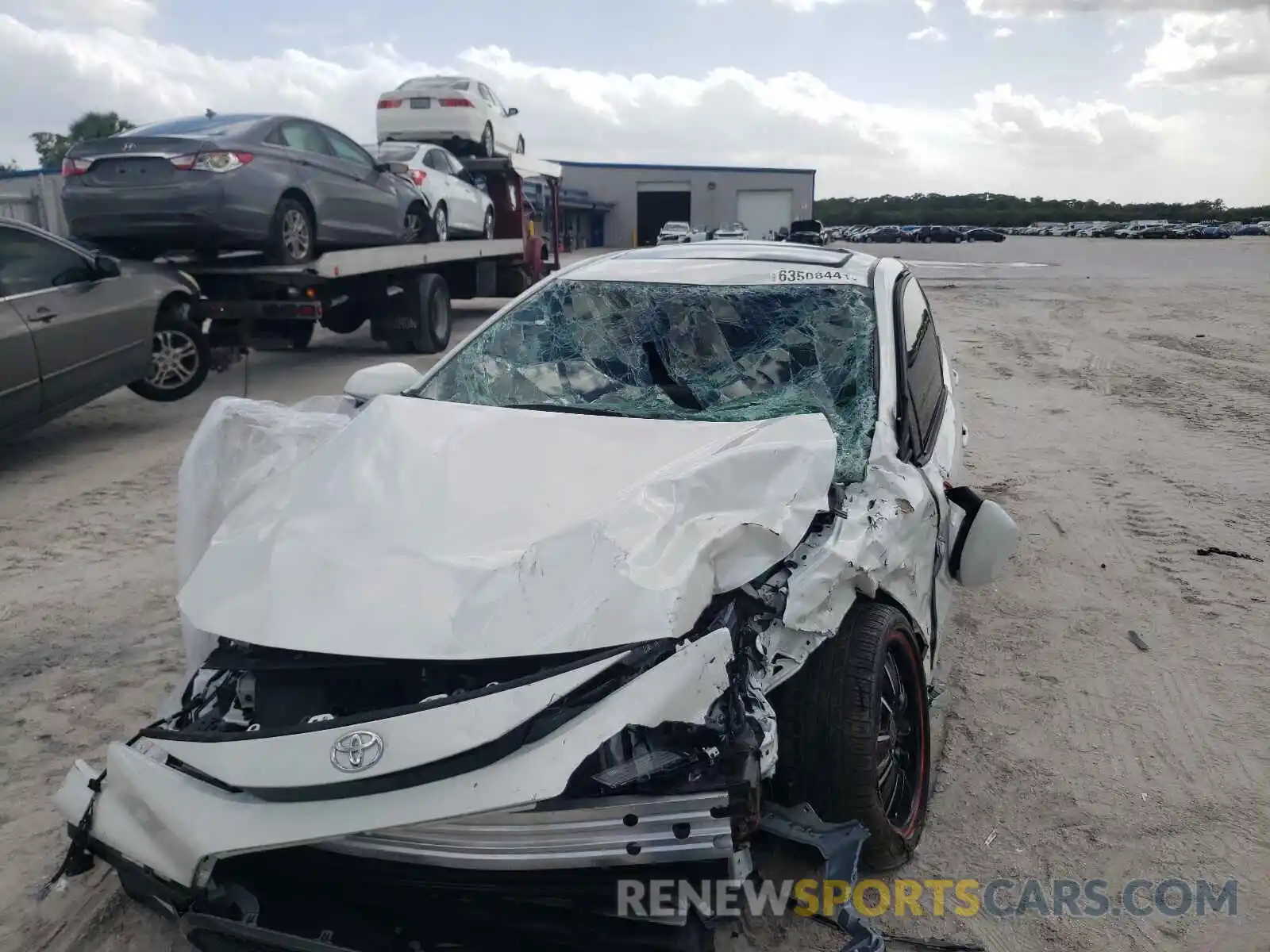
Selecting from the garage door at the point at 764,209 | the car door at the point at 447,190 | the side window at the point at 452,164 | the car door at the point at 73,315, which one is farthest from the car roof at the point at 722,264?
the garage door at the point at 764,209

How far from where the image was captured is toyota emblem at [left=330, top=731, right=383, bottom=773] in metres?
1.94

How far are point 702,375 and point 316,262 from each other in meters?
6.15

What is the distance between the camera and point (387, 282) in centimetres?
1108

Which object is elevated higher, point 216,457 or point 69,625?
point 216,457

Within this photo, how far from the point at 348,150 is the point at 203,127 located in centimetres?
166

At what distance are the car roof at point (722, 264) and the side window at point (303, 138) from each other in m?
5.63

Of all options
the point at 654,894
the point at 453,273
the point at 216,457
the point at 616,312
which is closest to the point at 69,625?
the point at 216,457

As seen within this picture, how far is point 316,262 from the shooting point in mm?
8758

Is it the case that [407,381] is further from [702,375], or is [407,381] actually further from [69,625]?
[69,625]

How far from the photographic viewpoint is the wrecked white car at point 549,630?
1.95 m

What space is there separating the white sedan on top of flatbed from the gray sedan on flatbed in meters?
6.37

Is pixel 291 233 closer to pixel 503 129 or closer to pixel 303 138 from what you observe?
pixel 303 138

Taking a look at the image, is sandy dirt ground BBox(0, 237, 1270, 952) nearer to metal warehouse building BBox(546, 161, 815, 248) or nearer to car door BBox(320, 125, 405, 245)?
car door BBox(320, 125, 405, 245)

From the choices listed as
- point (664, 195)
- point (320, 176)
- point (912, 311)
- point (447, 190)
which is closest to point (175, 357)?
point (320, 176)
